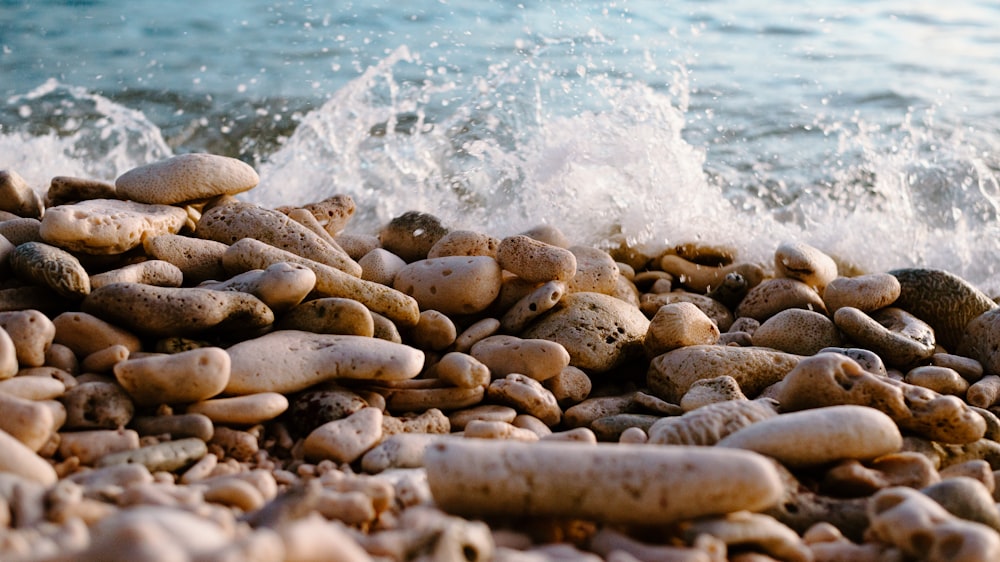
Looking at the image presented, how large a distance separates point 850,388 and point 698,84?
6.03m

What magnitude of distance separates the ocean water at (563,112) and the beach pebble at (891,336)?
4.61 ft

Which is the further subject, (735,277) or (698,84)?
(698,84)

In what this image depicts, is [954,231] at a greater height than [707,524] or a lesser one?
lesser

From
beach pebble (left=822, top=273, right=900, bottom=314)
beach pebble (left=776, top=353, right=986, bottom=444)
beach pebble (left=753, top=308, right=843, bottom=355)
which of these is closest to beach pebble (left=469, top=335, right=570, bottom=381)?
beach pebble (left=776, top=353, right=986, bottom=444)

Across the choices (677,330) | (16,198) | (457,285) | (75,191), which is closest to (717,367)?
(677,330)

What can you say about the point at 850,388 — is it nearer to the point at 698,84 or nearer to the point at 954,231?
the point at 954,231

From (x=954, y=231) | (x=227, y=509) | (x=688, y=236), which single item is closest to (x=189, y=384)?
(x=227, y=509)

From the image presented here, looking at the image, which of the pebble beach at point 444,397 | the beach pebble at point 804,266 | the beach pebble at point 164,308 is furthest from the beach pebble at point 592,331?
the beach pebble at point 164,308

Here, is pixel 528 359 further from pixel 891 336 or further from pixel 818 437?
pixel 891 336

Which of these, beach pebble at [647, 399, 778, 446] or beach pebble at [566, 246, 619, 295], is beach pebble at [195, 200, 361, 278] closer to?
beach pebble at [566, 246, 619, 295]

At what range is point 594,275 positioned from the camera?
3.73m

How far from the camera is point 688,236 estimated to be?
499 cm

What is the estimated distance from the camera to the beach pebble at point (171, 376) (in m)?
2.28

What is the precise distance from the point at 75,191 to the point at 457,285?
1.60 m
